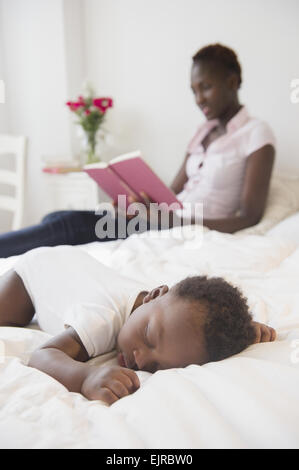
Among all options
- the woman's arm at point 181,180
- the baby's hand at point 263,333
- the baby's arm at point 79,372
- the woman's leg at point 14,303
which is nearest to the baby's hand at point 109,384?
the baby's arm at point 79,372

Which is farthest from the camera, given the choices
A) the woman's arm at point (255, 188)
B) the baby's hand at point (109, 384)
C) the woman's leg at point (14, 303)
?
the woman's arm at point (255, 188)

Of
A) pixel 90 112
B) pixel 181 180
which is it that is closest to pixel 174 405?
pixel 181 180

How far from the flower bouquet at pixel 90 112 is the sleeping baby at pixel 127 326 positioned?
1.70 m

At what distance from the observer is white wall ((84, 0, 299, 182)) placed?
6.69 feet

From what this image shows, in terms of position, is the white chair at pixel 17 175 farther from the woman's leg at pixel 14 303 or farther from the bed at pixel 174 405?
the bed at pixel 174 405

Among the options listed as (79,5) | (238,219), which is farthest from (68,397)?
(79,5)

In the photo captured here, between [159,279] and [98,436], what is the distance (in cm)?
61

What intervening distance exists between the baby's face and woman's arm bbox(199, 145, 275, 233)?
93cm

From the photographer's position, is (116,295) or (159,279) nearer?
(116,295)

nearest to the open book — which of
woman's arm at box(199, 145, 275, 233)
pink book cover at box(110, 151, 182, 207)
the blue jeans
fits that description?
pink book cover at box(110, 151, 182, 207)

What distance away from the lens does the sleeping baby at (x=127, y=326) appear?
66cm

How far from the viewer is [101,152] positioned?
2773mm

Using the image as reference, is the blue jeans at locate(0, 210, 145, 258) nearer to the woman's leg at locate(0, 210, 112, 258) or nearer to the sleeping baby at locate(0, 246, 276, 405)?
the woman's leg at locate(0, 210, 112, 258)
